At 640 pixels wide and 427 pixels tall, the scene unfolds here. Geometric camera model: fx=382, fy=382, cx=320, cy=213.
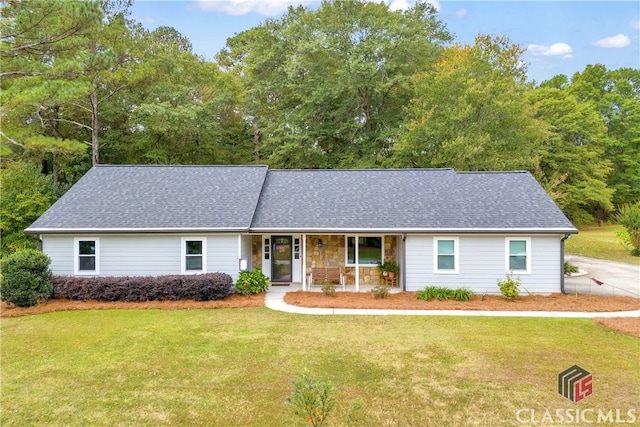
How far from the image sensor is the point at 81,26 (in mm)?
10531

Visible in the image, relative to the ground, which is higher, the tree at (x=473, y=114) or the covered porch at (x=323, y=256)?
the tree at (x=473, y=114)

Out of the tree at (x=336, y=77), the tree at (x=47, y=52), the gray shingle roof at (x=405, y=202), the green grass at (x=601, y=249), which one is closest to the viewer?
the tree at (x=47, y=52)

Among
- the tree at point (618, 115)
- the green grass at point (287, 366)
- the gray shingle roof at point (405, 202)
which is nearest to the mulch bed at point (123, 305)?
the green grass at point (287, 366)

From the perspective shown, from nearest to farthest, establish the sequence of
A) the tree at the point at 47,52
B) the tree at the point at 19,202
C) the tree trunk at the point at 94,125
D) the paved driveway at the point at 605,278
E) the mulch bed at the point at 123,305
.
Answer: the tree at the point at 47,52 < the mulch bed at the point at 123,305 < the paved driveway at the point at 605,278 < the tree at the point at 19,202 < the tree trunk at the point at 94,125

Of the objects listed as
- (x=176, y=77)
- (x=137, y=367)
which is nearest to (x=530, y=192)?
(x=137, y=367)

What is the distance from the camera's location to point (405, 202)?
587 inches

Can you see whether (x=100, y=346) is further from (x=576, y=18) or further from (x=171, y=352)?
(x=576, y=18)

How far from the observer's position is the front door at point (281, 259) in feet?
50.7

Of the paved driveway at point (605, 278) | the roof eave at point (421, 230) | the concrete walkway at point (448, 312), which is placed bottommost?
the concrete walkway at point (448, 312)

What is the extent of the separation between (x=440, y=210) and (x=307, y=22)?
1962 centimetres

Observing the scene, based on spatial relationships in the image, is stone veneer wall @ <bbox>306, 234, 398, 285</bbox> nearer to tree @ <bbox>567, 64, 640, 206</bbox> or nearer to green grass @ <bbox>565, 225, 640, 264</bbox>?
green grass @ <bbox>565, 225, 640, 264</bbox>

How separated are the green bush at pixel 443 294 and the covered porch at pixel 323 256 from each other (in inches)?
80.2

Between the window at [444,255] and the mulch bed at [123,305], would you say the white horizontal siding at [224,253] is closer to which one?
the mulch bed at [123,305]

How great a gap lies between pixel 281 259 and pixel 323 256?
1.72 m
